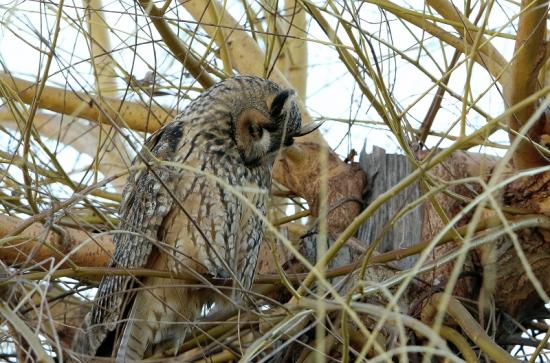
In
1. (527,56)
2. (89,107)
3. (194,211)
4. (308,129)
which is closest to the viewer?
(527,56)

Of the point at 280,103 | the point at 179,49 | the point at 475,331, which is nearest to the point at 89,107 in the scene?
the point at 179,49

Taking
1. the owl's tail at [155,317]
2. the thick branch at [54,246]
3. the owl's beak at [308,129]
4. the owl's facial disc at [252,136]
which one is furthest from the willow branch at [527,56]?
the thick branch at [54,246]

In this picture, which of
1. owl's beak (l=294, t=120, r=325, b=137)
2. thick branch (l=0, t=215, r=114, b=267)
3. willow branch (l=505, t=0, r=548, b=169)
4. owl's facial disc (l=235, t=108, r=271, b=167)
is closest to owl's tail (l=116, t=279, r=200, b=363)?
thick branch (l=0, t=215, r=114, b=267)

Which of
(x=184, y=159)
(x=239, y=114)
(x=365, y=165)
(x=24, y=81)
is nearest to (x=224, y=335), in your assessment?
(x=184, y=159)

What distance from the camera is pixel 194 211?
304cm

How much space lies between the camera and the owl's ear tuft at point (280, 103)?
126 inches

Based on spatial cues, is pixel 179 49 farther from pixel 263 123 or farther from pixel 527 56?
pixel 527 56

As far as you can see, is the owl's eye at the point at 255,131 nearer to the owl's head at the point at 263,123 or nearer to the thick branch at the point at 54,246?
the owl's head at the point at 263,123

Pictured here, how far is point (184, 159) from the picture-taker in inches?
122

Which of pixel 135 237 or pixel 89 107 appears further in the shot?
pixel 89 107

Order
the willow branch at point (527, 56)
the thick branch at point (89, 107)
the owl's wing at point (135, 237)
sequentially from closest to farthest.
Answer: the willow branch at point (527, 56), the owl's wing at point (135, 237), the thick branch at point (89, 107)

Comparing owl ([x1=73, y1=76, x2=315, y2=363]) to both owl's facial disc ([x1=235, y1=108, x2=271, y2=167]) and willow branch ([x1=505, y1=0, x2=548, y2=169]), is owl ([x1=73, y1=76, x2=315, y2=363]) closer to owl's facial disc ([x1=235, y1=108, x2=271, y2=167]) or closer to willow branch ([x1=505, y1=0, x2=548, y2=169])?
owl's facial disc ([x1=235, y1=108, x2=271, y2=167])

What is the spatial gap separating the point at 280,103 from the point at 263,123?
0.10 m

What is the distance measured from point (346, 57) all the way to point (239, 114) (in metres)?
0.75
